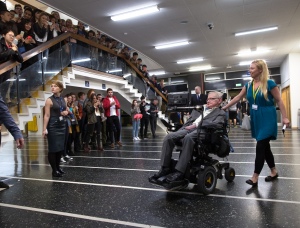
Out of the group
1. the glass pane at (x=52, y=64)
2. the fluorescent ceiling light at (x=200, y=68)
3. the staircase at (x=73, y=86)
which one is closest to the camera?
the staircase at (x=73, y=86)

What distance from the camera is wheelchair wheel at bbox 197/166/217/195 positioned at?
8.44ft

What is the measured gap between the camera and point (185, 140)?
2672 mm

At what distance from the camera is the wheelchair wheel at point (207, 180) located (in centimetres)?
257

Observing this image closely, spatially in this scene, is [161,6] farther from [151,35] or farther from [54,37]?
[54,37]

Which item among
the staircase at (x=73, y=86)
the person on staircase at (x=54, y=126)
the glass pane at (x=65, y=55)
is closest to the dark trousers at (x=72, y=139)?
the staircase at (x=73, y=86)

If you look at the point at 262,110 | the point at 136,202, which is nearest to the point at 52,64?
the point at 136,202

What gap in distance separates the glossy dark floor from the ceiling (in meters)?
4.33

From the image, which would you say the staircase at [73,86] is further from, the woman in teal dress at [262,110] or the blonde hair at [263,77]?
the blonde hair at [263,77]

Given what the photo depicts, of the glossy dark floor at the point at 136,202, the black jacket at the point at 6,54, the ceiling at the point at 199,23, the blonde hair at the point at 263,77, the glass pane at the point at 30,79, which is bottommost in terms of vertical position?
the glossy dark floor at the point at 136,202

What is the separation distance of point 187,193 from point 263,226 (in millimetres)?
991

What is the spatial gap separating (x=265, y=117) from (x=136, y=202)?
175cm

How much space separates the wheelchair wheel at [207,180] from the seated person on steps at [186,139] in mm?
198

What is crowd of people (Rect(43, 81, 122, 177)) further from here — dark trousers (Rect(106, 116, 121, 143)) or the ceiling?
the ceiling

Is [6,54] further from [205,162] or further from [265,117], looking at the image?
[265,117]
